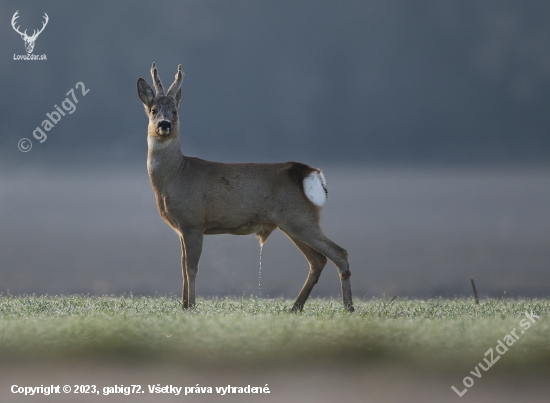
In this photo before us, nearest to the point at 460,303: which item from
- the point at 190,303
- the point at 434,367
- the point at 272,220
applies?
the point at 272,220

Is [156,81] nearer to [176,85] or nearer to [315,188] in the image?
[176,85]

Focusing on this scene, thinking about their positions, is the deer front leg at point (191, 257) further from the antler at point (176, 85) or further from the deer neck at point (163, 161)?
the antler at point (176, 85)

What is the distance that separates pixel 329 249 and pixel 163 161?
3.12 meters

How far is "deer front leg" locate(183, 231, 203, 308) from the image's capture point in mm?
9109

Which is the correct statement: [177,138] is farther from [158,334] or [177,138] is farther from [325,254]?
[158,334]

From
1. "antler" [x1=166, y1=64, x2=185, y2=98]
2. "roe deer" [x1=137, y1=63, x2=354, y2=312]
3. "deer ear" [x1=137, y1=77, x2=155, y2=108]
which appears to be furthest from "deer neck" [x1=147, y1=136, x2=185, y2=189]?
"antler" [x1=166, y1=64, x2=185, y2=98]

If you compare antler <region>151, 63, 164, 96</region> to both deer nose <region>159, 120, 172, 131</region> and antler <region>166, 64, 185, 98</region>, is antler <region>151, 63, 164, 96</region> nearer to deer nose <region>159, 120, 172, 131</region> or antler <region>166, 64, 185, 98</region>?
antler <region>166, 64, 185, 98</region>

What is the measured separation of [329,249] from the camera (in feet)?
30.7

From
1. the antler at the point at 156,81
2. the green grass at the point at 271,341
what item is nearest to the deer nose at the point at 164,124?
the antler at the point at 156,81

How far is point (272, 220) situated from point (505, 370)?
4885 mm

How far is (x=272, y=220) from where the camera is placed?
9477 mm

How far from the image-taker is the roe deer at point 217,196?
363 inches

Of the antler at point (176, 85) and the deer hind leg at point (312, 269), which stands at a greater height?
the antler at point (176, 85)

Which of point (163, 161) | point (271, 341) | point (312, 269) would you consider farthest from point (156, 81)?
point (271, 341)
